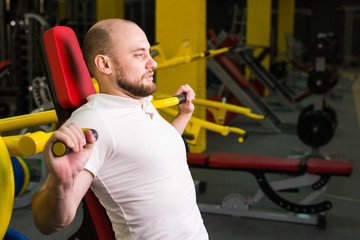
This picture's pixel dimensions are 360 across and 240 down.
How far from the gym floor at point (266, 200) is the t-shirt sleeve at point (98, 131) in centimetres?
152

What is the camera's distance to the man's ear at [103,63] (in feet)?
3.42

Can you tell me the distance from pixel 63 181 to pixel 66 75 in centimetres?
39

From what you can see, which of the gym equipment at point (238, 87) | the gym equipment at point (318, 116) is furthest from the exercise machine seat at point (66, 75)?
the gym equipment at point (238, 87)

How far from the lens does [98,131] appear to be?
93cm

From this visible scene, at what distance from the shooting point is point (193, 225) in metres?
1.06

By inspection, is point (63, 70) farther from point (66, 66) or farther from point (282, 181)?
point (282, 181)

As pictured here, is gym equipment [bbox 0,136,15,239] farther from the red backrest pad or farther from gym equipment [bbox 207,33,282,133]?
gym equipment [bbox 207,33,282,133]

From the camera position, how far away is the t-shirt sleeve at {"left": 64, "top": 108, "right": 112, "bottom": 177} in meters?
0.90

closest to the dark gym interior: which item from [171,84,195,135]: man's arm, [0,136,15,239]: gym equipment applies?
[0,136,15,239]: gym equipment

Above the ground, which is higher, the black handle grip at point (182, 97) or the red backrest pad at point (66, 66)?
the red backrest pad at point (66, 66)

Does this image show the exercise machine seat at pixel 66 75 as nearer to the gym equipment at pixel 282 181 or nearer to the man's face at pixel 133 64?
the man's face at pixel 133 64

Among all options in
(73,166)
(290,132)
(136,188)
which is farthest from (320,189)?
(290,132)

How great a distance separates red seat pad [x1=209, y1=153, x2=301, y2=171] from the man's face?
1539 millimetres

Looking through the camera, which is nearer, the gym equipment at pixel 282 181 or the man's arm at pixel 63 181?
the man's arm at pixel 63 181
